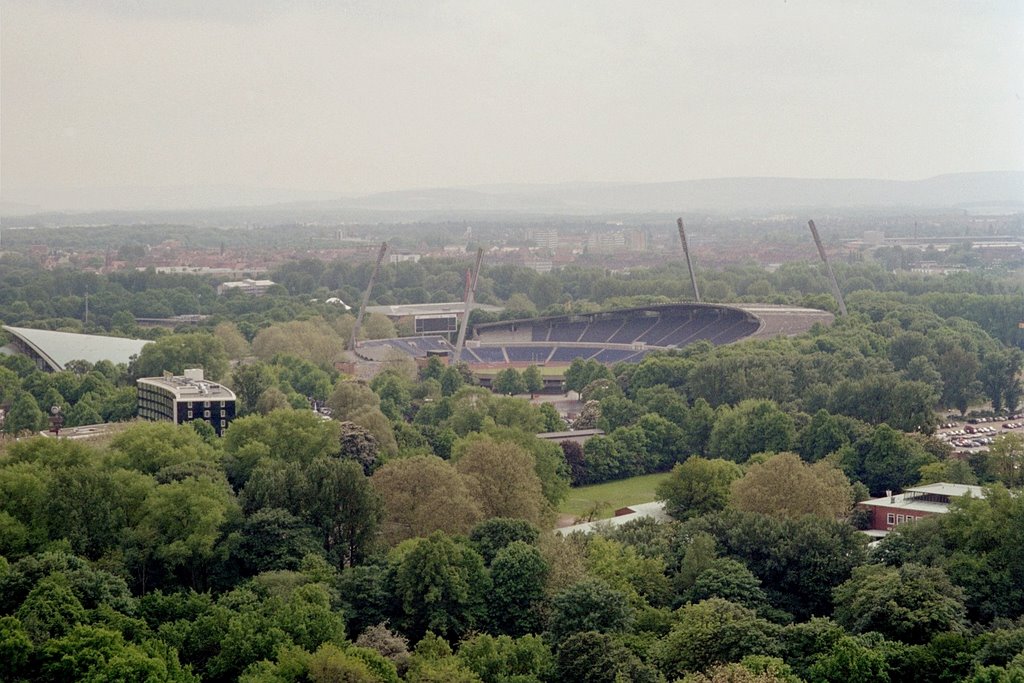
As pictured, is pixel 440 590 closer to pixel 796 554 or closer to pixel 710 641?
pixel 710 641

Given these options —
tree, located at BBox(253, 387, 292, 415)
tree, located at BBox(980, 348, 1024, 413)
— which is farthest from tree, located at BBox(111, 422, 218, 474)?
tree, located at BBox(980, 348, 1024, 413)


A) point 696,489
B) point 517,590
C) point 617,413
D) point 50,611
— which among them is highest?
point 50,611

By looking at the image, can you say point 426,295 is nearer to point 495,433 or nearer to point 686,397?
point 686,397

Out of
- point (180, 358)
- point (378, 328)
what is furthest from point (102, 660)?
point (378, 328)

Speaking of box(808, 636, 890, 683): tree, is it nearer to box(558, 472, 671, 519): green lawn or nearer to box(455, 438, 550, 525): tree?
box(455, 438, 550, 525): tree

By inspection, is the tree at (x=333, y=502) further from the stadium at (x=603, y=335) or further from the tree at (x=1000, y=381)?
the stadium at (x=603, y=335)

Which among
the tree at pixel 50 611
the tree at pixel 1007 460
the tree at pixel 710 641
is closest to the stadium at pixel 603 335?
the tree at pixel 1007 460
